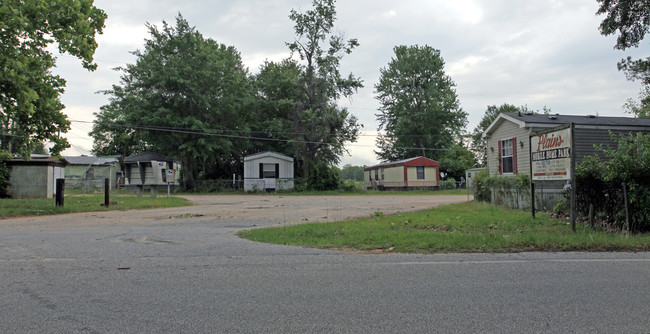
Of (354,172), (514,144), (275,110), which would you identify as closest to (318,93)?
(275,110)

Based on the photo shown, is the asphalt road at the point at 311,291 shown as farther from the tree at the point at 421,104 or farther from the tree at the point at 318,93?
the tree at the point at 421,104

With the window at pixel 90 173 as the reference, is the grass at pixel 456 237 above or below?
below

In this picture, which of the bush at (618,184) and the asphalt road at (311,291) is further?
the bush at (618,184)

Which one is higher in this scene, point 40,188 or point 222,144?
point 222,144

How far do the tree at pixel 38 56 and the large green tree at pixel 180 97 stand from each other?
20680mm

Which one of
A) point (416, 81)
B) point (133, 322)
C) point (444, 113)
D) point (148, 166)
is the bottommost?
point (133, 322)

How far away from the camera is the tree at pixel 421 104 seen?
60125 mm

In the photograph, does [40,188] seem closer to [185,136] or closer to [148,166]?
[148,166]

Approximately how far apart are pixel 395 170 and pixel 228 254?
37.9m

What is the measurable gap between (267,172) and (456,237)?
33.3m

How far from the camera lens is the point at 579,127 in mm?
17828

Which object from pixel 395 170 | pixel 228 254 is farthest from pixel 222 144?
pixel 228 254

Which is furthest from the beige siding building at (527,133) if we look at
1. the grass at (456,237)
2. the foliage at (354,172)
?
the foliage at (354,172)

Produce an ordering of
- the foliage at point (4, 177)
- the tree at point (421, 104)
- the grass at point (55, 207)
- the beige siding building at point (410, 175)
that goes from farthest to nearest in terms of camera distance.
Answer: the tree at point (421, 104) < the beige siding building at point (410, 175) < the foliage at point (4, 177) < the grass at point (55, 207)
